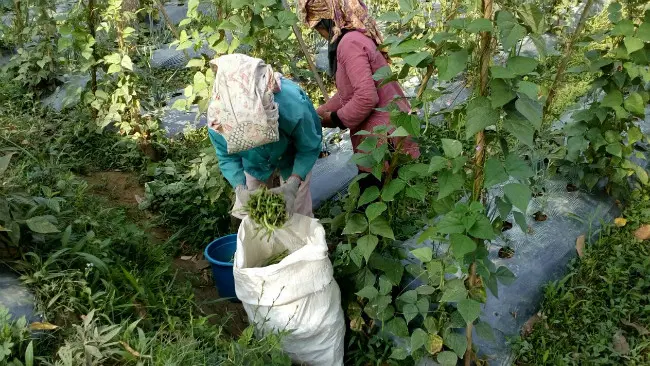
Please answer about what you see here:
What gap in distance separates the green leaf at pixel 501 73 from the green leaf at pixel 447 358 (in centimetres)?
109

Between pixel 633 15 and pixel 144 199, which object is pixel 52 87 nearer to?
pixel 144 199

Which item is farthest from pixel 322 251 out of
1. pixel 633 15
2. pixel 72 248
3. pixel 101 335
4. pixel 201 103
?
pixel 633 15

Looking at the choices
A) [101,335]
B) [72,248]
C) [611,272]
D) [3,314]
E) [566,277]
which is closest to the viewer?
[3,314]

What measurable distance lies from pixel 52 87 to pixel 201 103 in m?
2.32

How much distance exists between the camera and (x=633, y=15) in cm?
307

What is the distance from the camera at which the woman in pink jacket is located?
265cm

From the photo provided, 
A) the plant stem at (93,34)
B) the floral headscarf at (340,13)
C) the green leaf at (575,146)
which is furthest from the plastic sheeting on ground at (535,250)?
the plant stem at (93,34)

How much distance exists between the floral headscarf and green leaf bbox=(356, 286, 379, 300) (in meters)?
1.24

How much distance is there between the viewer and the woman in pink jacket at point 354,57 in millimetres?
2650

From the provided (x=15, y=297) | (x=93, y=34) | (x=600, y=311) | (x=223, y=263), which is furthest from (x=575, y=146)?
(x=93, y=34)

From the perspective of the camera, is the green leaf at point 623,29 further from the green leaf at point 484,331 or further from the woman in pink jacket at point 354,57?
the green leaf at point 484,331

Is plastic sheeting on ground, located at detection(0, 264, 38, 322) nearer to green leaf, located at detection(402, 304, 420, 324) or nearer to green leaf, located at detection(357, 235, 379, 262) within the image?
green leaf, located at detection(357, 235, 379, 262)

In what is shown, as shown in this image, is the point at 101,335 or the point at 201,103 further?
the point at 201,103

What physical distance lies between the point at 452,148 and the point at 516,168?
0.72ft
